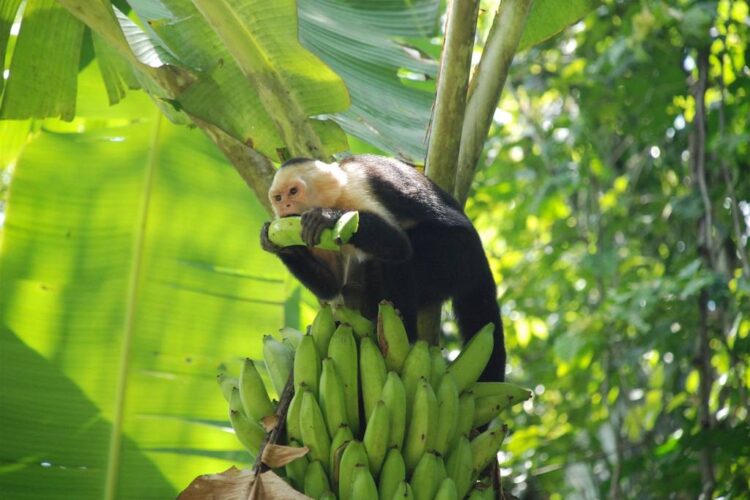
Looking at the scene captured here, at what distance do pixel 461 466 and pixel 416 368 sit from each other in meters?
0.29

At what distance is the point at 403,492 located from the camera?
2018 mm

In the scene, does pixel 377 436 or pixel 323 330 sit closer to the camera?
pixel 377 436

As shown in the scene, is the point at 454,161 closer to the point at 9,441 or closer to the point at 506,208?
the point at 9,441

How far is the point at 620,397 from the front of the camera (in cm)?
590

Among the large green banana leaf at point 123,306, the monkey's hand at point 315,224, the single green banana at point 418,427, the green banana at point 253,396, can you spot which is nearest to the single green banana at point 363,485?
the single green banana at point 418,427

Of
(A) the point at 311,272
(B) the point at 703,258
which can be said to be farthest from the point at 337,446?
(B) the point at 703,258

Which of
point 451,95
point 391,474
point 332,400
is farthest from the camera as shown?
point 451,95

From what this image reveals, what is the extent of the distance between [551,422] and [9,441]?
477 centimetres

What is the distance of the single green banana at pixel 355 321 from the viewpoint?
7.99 feet

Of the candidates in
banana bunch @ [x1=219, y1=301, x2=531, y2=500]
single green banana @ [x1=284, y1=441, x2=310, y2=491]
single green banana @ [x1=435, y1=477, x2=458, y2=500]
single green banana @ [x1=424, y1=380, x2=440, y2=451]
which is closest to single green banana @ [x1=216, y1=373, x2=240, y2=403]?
banana bunch @ [x1=219, y1=301, x2=531, y2=500]

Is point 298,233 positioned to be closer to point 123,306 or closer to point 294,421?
point 294,421

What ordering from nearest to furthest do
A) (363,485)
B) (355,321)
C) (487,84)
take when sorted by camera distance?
(363,485)
(355,321)
(487,84)

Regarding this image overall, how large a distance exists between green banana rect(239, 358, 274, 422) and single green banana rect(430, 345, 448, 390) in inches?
18.2

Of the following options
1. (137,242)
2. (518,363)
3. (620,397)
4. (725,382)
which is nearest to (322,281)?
(137,242)
